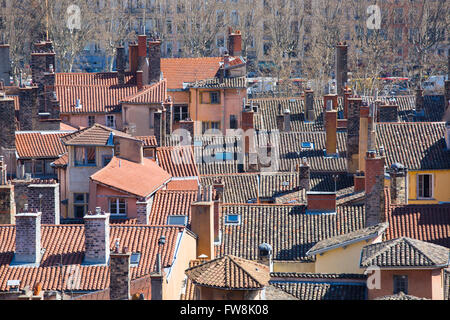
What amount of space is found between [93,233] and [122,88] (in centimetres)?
3356

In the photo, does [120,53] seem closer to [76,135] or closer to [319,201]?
[76,135]

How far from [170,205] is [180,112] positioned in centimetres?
3082

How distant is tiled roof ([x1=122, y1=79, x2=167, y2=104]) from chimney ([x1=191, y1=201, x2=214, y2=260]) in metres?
24.7

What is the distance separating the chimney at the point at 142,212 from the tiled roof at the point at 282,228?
2430 mm

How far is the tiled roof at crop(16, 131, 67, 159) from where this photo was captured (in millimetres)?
50094

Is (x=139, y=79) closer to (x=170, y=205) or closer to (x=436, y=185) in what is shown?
(x=436, y=185)

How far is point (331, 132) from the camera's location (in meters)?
60.3

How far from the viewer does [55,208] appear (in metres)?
37.1

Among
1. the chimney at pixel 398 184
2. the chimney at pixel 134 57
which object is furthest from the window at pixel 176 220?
the chimney at pixel 134 57

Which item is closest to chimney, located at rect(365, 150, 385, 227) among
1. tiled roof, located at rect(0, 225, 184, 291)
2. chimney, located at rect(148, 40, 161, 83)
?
tiled roof, located at rect(0, 225, 184, 291)

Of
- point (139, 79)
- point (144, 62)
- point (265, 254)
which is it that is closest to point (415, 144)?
point (265, 254)

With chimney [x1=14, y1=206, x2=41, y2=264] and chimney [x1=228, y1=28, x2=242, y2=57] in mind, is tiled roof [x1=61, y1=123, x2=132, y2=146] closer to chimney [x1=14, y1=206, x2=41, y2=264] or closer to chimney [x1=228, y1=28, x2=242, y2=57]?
chimney [x1=14, y1=206, x2=41, y2=264]

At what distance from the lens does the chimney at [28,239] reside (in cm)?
3241

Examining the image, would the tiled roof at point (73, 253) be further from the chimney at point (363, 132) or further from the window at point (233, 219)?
the chimney at point (363, 132)
